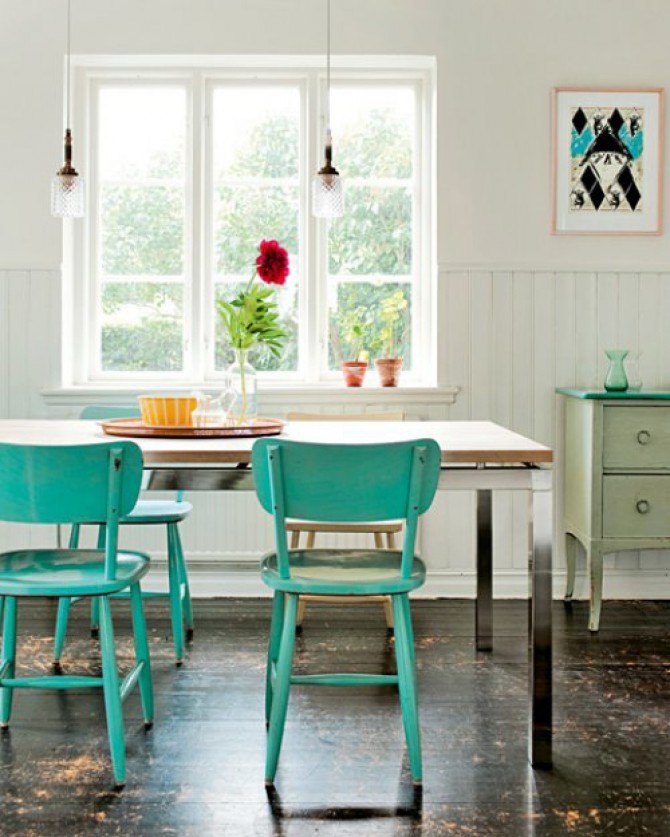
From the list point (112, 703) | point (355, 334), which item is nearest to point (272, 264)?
point (112, 703)

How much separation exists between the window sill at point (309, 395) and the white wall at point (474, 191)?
6 cm

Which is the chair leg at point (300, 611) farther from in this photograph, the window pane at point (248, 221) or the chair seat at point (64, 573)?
the window pane at point (248, 221)

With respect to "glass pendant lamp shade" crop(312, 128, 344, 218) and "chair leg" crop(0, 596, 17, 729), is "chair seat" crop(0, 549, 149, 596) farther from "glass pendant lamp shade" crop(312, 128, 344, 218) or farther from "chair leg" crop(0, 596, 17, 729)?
"glass pendant lamp shade" crop(312, 128, 344, 218)

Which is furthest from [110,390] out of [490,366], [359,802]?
[359,802]

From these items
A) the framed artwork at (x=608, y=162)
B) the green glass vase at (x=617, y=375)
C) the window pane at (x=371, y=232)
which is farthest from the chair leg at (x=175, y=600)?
the framed artwork at (x=608, y=162)

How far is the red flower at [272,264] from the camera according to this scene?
267 cm

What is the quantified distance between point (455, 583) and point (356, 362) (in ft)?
3.40

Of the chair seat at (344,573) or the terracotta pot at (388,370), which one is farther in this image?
the terracotta pot at (388,370)

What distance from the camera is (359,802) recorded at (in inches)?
82.2

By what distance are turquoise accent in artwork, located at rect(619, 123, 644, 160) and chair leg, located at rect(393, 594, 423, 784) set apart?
2586 mm

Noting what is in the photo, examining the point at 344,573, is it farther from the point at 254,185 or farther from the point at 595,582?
the point at 254,185

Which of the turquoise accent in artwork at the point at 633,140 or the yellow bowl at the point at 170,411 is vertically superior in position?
the turquoise accent in artwork at the point at 633,140

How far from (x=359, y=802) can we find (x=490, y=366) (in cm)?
231

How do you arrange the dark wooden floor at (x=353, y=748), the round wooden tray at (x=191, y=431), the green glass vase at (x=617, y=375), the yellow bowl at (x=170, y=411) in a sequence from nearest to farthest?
the dark wooden floor at (x=353, y=748) < the round wooden tray at (x=191, y=431) < the yellow bowl at (x=170, y=411) < the green glass vase at (x=617, y=375)
